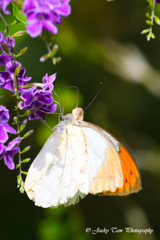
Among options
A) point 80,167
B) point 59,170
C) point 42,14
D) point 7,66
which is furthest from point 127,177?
point 42,14

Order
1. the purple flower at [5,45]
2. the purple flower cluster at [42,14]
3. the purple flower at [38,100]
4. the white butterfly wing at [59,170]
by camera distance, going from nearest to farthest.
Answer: the purple flower cluster at [42,14] < the purple flower at [5,45] < the purple flower at [38,100] < the white butterfly wing at [59,170]

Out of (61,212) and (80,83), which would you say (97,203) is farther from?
(80,83)

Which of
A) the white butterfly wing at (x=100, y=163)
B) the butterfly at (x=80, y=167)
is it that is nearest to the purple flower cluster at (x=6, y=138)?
the butterfly at (x=80, y=167)

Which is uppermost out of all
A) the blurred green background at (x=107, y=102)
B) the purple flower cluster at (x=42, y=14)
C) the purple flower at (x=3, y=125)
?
the purple flower cluster at (x=42, y=14)

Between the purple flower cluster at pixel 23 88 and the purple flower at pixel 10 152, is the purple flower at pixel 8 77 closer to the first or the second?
the purple flower cluster at pixel 23 88

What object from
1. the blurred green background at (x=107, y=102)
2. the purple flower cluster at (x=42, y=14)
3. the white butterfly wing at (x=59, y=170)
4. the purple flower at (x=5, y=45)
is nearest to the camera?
the purple flower cluster at (x=42, y=14)

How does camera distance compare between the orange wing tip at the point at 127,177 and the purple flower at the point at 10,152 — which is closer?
the purple flower at the point at 10,152

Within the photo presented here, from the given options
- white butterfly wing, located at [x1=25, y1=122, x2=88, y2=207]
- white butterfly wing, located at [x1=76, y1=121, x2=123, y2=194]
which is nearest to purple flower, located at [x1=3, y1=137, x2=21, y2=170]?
white butterfly wing, located at [x1=25, y1=122, x2=88, y2=207]
